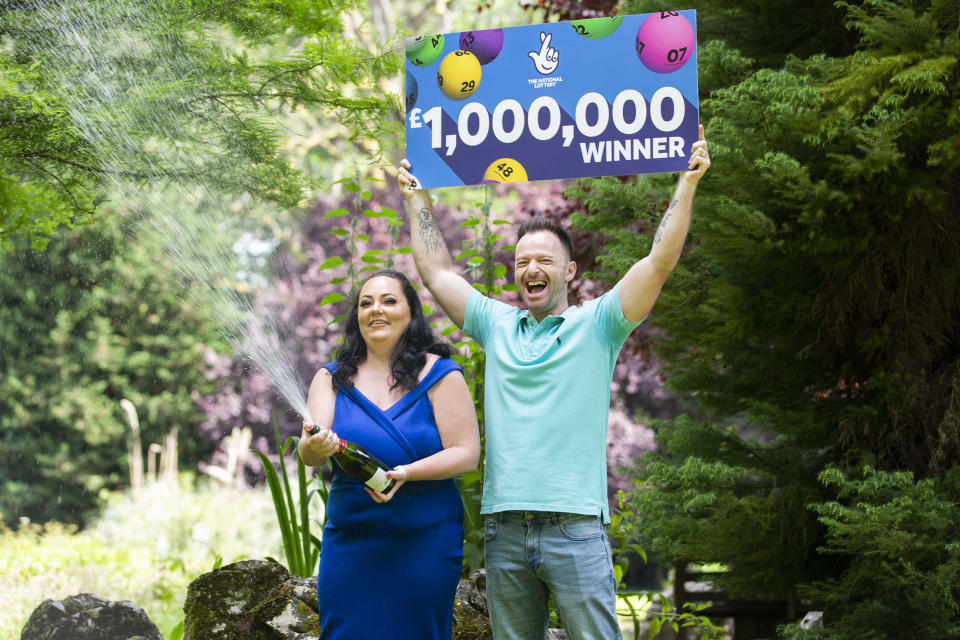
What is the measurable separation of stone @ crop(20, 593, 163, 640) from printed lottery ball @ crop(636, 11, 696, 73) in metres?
2.97

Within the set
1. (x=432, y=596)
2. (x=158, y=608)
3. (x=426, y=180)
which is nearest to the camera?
(x=432, y=596)

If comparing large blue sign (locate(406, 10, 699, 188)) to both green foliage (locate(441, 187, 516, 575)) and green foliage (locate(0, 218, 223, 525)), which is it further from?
green foliage (locate(0, 218, 223, 525))

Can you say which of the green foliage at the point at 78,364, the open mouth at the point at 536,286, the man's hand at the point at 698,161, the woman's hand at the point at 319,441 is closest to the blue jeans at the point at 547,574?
the woman's hand at the point at 319,441

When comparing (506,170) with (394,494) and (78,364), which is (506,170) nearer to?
(394,494)

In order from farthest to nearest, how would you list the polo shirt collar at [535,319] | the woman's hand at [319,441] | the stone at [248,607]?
1. the stone at [248,607]
2. the polo shirt collar at [535,319]
3. the woman's hand at [319,441]

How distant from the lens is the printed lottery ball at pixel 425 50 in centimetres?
275

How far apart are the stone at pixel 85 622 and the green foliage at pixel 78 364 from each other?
216 inches

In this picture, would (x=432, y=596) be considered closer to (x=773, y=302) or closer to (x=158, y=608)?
(x=773, y=302)

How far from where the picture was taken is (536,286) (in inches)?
94.5

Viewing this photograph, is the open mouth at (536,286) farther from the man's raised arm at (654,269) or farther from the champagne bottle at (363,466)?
the champagne bottle at (363,466)

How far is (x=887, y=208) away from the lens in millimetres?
3195

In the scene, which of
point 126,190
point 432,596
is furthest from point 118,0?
point 432,596

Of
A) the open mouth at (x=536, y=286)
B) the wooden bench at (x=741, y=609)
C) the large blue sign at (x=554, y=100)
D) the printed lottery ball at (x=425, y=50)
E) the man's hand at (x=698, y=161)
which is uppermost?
the printed lottery ball at (x=425, y=50)

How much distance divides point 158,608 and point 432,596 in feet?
10.9
